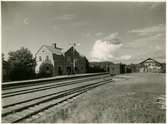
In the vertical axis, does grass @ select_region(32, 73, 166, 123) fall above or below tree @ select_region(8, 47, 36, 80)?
below

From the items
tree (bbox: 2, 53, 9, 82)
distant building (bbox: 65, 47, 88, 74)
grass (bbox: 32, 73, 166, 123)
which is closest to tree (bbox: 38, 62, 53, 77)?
distant building (bbox: 65, 47, 88, 74)

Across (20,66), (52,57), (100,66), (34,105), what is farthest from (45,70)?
(100,66)

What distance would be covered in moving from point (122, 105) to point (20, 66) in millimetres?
2273

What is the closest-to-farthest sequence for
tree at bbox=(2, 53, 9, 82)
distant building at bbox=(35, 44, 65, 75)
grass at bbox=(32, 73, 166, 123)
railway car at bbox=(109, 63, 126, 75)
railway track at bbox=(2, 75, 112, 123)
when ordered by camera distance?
railway track at bbox=(2, 75, 112, 123) < grass at bbox=(32, 73, 166, 123) < tree at bbox=(2, 53, 9, 82) < distant building at bbox=(35, 44, 65, 75) < railway car at bbox=(109, 63, 126, 75)

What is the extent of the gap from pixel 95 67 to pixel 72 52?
2.15 ft

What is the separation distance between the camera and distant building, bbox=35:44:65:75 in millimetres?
3469

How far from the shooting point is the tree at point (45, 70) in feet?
11.8

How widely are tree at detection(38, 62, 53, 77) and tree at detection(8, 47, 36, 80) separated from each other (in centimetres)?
17

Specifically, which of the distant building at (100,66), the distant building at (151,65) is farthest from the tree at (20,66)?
the distant building at (151,65)

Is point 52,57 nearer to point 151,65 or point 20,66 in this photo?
point 20,66

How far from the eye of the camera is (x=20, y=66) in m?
3.70

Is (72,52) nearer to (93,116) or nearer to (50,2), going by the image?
(50,2)

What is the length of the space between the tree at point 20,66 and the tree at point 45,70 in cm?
17

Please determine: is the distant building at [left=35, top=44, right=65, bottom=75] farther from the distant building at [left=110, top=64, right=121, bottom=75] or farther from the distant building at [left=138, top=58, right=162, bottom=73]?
the distant building at [left=138, top=58, right=162, bottom=73]
